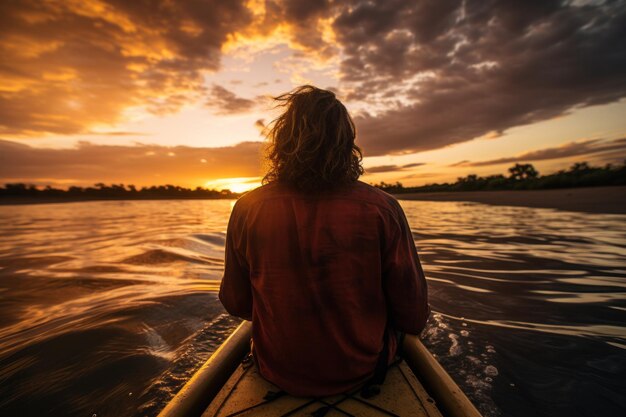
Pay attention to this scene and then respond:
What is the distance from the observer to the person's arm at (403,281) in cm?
160

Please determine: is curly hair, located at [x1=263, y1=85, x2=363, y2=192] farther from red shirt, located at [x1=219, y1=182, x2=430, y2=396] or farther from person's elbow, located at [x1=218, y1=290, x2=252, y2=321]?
person's elbow, located at [x1=218, y1=290, x2=252, y2=321]

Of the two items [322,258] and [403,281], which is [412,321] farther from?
[322,258]

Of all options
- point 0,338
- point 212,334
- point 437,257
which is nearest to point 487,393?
point 212,334

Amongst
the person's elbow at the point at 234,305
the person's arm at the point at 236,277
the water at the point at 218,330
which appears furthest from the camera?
the water at the point at 218,330

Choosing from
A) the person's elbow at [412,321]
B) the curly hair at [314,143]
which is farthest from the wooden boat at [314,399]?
the curly hair at [314,143]

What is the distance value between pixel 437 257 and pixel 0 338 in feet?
26.0

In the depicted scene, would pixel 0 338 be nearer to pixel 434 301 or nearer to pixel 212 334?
pixel 212 334

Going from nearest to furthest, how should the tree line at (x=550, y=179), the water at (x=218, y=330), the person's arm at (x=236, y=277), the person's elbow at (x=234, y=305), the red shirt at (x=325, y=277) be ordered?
the red shirt at (x=325, y=277)
the person's arm at (x=236, y=277)
the person's elbow at (x=234, y=305)
the water at (x=218, y=330)
the tree line at (x=550, y=179)

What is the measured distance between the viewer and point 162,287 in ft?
18.2

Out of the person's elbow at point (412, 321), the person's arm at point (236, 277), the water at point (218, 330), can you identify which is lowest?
the water at point (218, 330)

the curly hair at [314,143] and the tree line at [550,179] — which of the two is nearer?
the curly hair at [314,143]

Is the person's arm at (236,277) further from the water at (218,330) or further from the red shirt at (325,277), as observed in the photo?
the water at (218,330)

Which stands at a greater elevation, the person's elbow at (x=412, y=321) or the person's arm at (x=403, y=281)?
the person's arm at (x=403, y=281)

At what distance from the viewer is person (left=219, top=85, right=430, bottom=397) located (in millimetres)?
1519
